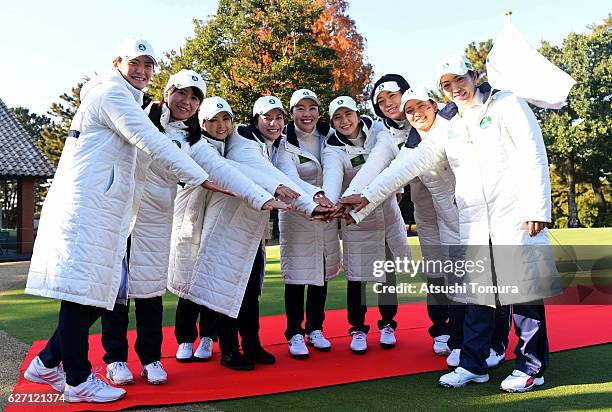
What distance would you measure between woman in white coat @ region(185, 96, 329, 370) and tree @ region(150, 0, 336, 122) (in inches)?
697

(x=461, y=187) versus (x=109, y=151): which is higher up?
(x=109, y=151)

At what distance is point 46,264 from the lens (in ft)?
9.96

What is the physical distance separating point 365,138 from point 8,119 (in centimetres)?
1769

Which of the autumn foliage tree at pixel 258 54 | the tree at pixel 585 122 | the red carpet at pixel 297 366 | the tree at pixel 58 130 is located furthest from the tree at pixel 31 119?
the red carpet at pixel 297 366

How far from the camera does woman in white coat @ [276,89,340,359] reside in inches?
168

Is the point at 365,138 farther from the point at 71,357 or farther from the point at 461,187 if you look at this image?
the point at 71,357

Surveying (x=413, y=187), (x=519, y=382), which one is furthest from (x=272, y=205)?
(x=519, y=382)

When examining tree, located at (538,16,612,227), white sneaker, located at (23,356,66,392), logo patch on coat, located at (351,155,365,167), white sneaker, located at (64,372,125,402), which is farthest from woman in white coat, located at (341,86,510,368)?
tree, located at (538,16,612,227)

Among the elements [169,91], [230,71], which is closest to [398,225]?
[169,91]

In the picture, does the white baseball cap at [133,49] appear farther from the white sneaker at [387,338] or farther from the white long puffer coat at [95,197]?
the white sneaker at [387,338]

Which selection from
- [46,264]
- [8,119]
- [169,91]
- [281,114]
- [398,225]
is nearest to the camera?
[46,264]

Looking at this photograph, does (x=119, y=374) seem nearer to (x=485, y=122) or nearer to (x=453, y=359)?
(x=453, y=359)

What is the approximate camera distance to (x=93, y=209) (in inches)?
120

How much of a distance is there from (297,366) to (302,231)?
3.12ft
